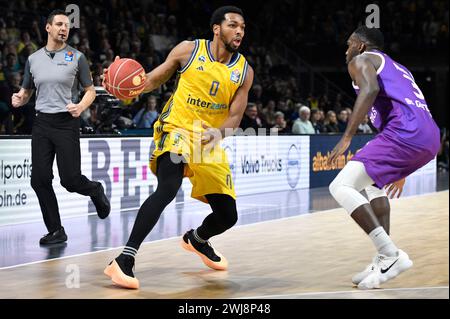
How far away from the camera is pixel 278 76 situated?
23.8m

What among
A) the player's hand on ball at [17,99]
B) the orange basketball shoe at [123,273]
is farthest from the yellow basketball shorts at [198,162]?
the player's hand on ball at [17,99]

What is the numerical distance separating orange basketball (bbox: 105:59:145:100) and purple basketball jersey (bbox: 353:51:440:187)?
1.68 meters

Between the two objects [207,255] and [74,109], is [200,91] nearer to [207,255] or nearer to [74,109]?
[207,255]

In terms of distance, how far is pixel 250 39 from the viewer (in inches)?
1029

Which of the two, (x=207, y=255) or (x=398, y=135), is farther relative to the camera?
(x=207, y=255)

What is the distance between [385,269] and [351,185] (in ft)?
2.10

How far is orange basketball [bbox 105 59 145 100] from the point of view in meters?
6.06

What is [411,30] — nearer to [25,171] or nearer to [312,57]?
[312,57]

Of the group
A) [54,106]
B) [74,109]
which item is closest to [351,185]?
[74,109]

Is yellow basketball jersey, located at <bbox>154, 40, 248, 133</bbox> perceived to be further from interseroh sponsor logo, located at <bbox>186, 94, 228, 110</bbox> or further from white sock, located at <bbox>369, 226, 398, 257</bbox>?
white sock, located at <bbox>369, 226, 398, 257</bbox>

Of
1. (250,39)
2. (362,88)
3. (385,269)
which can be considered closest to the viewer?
(362,88)
